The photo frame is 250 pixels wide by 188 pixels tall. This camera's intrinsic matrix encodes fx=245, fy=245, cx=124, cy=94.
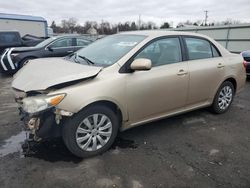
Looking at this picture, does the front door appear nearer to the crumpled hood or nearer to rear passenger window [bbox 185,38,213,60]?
rear passenger window [bbox 185,38,213,60]

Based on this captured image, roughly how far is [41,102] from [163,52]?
2.01m

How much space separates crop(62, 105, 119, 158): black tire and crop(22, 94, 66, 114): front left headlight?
0.28 meters

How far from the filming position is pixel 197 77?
13.5 feet

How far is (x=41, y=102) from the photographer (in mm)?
2832

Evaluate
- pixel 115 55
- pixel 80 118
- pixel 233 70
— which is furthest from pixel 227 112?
pixel 80 118

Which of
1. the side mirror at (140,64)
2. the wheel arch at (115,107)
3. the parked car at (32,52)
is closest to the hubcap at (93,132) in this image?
the wheel arch at (115,107)

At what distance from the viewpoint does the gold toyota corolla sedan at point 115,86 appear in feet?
9.53

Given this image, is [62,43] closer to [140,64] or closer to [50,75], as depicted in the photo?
[50,75]

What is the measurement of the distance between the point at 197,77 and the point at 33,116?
105 inches

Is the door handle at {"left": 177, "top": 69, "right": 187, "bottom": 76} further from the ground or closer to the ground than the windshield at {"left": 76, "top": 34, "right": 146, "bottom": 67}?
closer to the ground

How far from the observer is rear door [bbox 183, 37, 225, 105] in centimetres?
411

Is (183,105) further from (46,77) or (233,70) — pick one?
(46,77)

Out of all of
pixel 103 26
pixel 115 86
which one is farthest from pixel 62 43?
pixel 103 26

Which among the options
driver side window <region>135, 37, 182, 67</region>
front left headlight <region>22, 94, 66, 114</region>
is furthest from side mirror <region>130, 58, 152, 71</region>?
front left headlight <region>22, 94, 66, 114</region>
